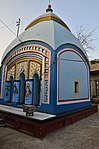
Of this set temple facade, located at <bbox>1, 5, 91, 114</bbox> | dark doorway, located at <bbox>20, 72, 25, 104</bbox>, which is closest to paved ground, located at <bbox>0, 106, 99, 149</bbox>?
temple facade, located at <bbox>1, 5, 91, 114</bbox>

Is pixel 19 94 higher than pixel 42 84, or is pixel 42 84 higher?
pixel 42 84

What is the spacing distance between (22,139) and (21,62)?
4.96 metres

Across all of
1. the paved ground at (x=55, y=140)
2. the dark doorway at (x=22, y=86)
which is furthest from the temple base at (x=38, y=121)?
the dark doorway at (x=22, y=86)

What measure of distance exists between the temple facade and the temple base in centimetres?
51

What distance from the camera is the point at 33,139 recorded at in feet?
16.5

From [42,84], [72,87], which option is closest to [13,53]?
[42,84]

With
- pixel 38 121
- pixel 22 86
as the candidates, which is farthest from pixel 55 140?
pixel 22 86

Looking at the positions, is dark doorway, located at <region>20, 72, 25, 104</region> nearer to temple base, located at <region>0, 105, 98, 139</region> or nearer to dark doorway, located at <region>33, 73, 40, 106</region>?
dark doorway, located at <region>33, 73, 40, 106</region>

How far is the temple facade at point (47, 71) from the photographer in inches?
275

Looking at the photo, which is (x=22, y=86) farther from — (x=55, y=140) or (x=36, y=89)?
(x=55, y=140)

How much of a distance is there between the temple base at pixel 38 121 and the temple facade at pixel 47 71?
0.51 metres

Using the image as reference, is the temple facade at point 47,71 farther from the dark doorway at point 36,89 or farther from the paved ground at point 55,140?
the paved ground at point 55,140

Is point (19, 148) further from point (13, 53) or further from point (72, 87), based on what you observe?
point (13, 53)

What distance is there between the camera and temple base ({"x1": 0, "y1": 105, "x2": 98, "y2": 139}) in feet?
17.2
